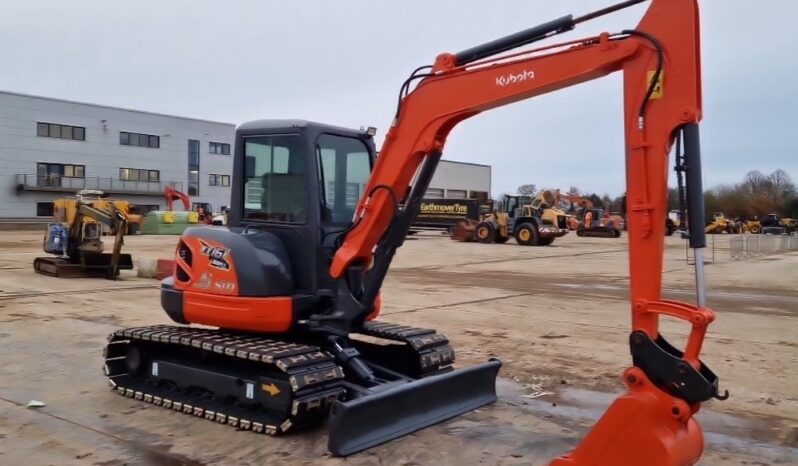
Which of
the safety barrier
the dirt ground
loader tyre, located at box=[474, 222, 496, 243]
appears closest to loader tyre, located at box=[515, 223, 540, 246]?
loader tyre, located at box=[474, 222, 496, 243]

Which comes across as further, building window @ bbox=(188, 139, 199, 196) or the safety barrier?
building window @ bbox=(188, 139, 199, 196)

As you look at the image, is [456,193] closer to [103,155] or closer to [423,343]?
[103,155]

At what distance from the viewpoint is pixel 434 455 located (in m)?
5.32

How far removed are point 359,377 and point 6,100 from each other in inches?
2146

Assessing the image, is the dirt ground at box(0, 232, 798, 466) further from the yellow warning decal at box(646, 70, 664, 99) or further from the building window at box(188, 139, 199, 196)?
the building window at box(188, 139, 199, 196)

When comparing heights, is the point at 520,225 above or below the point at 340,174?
above

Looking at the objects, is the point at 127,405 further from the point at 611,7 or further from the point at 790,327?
the point at 790,327

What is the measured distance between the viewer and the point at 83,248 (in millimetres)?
17281

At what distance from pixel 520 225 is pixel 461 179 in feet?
139

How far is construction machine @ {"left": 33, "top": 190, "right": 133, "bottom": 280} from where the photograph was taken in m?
16.8

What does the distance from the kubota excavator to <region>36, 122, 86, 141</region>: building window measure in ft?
174

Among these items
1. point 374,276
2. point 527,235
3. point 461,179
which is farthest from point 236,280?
point 461,179

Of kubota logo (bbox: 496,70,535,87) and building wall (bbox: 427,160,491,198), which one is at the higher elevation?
building wall (bbox: 427,160,491,198)

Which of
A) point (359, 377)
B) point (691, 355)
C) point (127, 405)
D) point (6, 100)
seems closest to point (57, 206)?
point (127, 405)
